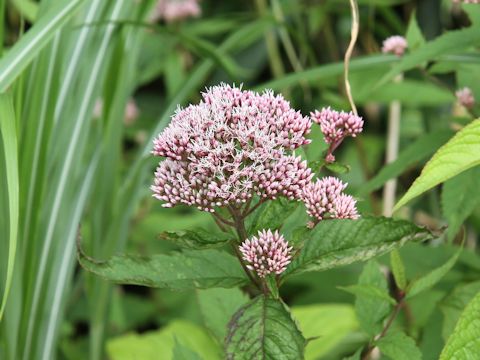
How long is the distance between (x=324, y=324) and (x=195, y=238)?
2.32 feet

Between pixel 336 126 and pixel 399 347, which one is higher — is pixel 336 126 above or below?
above

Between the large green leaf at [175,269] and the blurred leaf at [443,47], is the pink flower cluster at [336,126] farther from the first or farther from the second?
the blurred leaf at [443,47]

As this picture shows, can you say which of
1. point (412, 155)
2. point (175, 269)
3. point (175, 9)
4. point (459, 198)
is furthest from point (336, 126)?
point (175, 9)

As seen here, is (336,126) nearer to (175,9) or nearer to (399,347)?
(399,347)

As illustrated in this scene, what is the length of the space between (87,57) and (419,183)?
2.62 ft

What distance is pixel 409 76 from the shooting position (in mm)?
1904

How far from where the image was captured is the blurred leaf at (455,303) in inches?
35.5

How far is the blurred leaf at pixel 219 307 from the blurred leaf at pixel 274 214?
20 centimetres

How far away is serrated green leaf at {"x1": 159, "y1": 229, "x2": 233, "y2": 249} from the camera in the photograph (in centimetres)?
66

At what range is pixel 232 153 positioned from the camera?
2.20 ft

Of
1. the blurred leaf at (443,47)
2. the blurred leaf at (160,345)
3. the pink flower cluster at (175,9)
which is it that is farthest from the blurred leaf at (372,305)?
the pink flower cluster at (175,9)

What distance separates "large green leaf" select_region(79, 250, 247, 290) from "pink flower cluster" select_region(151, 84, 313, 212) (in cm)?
6

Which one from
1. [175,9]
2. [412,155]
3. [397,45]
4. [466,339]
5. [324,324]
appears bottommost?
[466,339]

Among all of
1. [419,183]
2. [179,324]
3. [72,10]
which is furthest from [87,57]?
[419,183]
